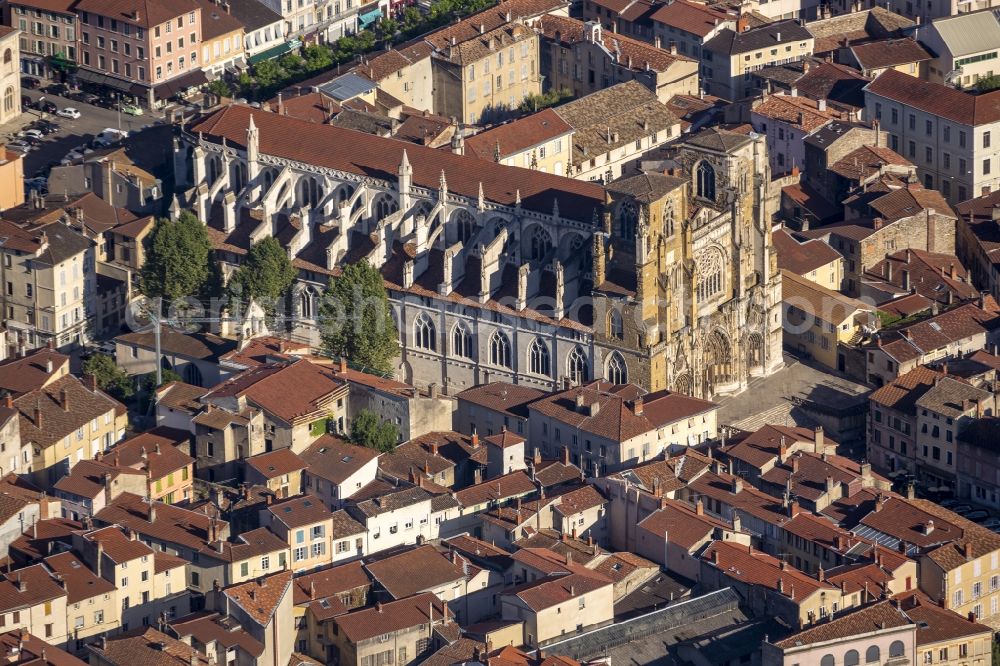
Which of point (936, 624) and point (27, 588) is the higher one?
point (27, 588)

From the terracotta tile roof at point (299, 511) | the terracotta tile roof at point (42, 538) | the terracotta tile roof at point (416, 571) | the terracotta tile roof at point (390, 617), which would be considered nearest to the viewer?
the terracotta tile roof at point (390, 617)

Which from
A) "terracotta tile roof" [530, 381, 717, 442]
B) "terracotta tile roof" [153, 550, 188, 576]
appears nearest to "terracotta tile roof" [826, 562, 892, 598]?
"terracotta tile roof" [530, 381, 717, 442]

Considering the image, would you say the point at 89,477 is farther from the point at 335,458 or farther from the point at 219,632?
the point at 219,632

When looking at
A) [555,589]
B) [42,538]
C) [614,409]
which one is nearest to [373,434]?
[614,409]

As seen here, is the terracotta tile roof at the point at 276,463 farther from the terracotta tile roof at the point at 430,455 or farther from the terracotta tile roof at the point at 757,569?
the terracotta tile roof at the point at 757,569

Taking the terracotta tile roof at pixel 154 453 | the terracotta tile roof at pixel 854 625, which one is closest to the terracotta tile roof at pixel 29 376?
the terracotta tile roof at pixel 154 453

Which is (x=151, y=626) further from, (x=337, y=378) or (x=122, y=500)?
(x=337, y=378)

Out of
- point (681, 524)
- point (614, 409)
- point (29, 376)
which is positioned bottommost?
point (681, 524)

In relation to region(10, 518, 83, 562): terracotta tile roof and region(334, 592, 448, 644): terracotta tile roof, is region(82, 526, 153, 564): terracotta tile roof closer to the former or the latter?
region(10, 518, 83, 562): terracotta tile roof
